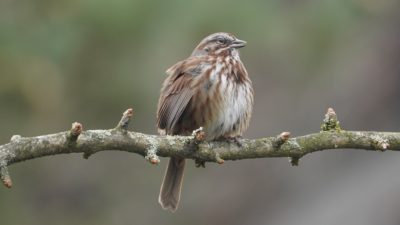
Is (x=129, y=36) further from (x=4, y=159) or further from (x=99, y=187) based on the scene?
(x=4, y=159)

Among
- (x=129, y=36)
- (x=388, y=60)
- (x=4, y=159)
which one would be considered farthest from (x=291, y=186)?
(x=4, y=159)

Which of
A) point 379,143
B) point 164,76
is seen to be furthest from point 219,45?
point 164,76

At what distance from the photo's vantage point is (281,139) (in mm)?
6035

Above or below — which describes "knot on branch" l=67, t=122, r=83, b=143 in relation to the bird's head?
below

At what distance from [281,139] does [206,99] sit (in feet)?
4.07

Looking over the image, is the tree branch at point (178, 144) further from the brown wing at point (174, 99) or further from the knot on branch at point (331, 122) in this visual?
the brown wing at point (174, 99)

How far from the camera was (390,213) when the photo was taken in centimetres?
1145

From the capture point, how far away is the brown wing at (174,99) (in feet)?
23.6

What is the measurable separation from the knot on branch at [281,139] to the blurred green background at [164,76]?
4762 millimetres

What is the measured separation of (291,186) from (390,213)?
1.80 m

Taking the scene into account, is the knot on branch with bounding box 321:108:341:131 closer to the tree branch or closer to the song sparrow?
the tree branch

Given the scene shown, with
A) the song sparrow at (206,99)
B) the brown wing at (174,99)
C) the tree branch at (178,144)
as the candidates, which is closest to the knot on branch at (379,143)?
the tree branch at (178,144)

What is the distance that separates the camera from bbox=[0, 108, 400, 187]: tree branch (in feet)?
17.8

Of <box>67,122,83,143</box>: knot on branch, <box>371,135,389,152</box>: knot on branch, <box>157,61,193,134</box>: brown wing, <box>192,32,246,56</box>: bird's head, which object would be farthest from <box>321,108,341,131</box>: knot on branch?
<box>192,32,246,56</box>: bird's head
